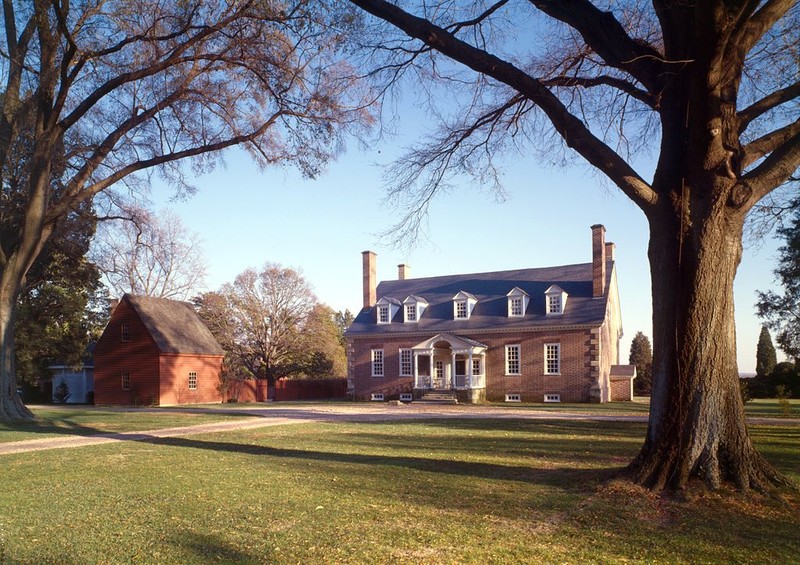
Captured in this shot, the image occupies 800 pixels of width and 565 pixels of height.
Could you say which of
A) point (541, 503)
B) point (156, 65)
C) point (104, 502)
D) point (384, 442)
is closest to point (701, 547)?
point (541, 503)

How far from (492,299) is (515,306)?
1.91 metres

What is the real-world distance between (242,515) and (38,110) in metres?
18.4

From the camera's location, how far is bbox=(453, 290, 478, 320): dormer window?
39.6 m

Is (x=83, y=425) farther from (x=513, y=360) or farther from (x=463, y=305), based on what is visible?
(x=463, y=305)

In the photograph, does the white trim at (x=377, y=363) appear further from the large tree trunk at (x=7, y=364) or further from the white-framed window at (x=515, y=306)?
the large tree trunk at (x=7, y=364)

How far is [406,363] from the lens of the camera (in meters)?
39.8

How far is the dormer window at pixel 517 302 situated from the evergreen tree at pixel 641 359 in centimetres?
1617

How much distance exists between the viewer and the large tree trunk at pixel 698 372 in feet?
26.6

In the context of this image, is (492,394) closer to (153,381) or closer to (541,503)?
(153,381)

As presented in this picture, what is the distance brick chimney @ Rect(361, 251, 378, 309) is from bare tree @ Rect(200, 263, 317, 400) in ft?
27.8

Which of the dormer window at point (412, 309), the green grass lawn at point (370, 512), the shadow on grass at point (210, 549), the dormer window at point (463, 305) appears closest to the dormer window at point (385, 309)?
the dormer window at point (412, 309)

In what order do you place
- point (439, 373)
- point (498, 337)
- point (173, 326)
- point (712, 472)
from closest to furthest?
point (712, 472)
point (498, 337)
point (173, 326)
point (439, 373)

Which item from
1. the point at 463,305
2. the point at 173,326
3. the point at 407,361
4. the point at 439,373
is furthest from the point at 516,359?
the point at 173,326

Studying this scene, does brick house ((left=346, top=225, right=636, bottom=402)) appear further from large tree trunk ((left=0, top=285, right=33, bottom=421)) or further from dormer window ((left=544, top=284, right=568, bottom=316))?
large tree trunk ((left=0, top=285, right=33, bottom=421))
